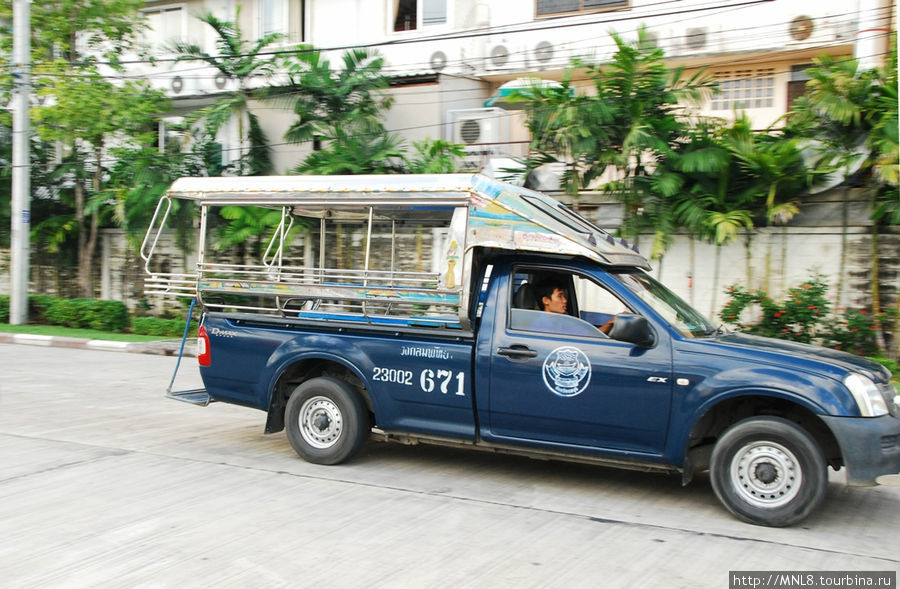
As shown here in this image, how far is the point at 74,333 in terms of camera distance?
18.6 metres

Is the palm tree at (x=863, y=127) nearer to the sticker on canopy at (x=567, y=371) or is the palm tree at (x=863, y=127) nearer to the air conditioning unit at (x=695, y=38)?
the air conditioning unit at (x=695, y=38)

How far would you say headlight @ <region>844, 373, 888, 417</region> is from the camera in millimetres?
5309

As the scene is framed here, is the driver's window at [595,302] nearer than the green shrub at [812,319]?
Yes

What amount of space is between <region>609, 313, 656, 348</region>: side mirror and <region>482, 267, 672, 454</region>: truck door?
0.26 ft

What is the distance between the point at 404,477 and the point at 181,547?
2099mm

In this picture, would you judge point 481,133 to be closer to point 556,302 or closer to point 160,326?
point 160,326

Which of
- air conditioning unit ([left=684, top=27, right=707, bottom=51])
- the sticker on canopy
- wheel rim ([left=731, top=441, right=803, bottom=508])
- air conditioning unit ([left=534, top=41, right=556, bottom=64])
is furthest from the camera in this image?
air conditioning unit ([left=534, top=41, right=556, bottom=64])

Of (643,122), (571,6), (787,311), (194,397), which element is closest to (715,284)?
(787,311)

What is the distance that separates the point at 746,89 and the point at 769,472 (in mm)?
13458

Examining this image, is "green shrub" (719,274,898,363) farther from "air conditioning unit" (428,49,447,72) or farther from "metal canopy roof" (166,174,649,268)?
"air conditioning unit" (428,49,447,72)

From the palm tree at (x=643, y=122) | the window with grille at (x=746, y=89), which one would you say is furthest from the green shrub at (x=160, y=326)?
the window with grille at (x=746, y=89)

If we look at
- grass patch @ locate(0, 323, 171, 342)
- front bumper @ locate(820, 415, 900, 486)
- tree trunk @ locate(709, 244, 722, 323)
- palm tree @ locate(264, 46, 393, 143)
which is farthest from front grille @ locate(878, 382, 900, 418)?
grass patch @ locate(0, 323, 171, 342)

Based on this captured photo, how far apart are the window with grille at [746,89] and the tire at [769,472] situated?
1290 centimetres

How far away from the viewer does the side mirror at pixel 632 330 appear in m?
5.70
